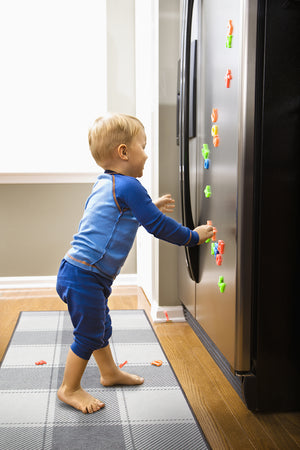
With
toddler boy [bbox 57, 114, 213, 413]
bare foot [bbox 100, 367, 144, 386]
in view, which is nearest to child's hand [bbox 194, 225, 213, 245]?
toddler boy [bbox 57, 114, 213, 413]

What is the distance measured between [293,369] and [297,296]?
225 mm

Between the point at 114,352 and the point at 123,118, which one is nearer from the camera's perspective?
the point at 123,118

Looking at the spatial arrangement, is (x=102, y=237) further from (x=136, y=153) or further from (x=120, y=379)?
(x=120, y=379)

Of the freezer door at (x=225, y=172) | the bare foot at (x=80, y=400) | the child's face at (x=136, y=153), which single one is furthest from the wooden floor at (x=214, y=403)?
the child's face at (x=136, y=153)

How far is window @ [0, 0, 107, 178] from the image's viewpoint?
2846mm

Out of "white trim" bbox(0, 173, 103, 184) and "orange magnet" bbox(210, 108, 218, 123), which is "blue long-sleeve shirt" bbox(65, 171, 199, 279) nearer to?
"orange magnet" bbox(210, 108, 218, 123)

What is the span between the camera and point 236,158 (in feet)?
4.17

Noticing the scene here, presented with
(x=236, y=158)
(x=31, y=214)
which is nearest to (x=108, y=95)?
(x=31, y=214)

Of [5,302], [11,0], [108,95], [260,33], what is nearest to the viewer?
[260,33]

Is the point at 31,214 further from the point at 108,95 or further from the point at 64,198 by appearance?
the point at 108,95

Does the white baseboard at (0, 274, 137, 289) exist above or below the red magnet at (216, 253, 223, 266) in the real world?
below

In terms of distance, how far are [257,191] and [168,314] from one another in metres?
1.16

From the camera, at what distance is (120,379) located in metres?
1.53

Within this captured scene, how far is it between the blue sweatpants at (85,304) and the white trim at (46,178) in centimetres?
168
